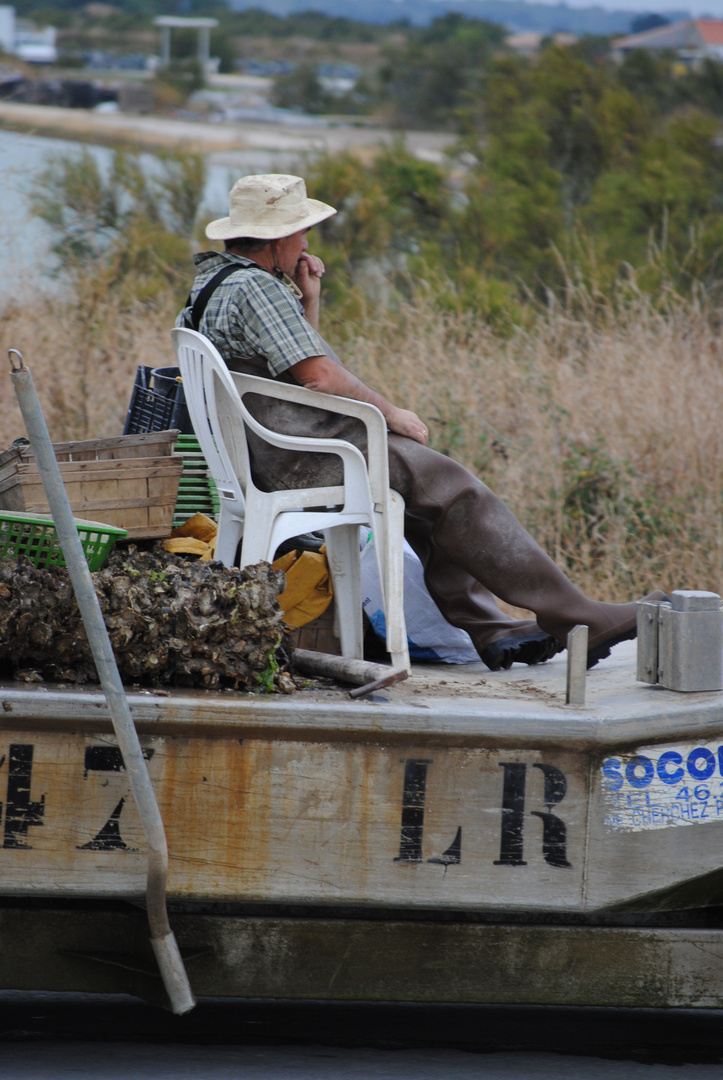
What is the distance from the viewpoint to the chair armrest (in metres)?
3.27

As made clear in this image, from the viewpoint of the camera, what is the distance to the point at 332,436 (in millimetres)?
3334

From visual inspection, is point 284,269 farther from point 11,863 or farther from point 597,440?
point 597,440

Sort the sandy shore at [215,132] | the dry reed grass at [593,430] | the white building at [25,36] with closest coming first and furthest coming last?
the dry reed grass at [593,430], the sandy shore at [215,132], the white building at [25,36]

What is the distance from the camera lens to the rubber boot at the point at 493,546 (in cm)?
337

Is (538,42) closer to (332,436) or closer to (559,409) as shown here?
(559,409)

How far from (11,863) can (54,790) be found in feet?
0.56

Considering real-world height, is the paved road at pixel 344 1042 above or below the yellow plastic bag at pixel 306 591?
below

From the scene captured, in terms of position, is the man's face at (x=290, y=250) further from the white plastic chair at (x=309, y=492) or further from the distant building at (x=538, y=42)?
the distant building at (x=538, y=42)

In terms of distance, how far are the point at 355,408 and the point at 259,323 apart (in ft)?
1.14

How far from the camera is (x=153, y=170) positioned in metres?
13.9

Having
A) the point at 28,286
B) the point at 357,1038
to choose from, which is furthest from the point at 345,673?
the point at 28,286

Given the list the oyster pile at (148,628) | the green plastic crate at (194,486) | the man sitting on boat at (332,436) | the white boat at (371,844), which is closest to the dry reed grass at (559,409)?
the man sitting on boat at (332,436)

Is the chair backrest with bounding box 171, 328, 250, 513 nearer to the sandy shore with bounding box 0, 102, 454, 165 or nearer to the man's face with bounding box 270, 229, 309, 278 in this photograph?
the man's face with bounding box 270, 229, 309, 278

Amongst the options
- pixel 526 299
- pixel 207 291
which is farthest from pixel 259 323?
pixel 526 299
